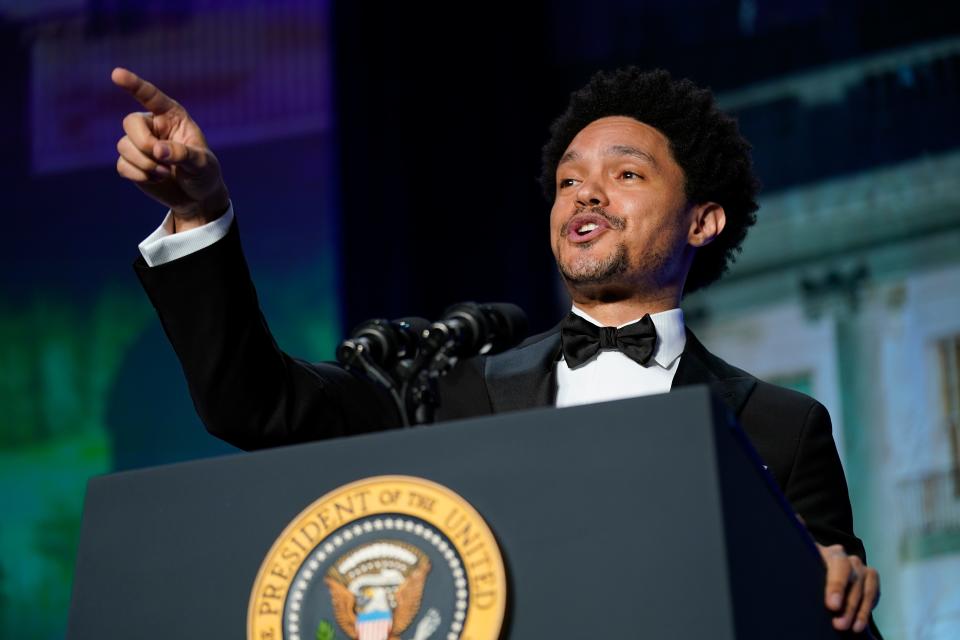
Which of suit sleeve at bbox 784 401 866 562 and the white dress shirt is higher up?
the white dress shirt

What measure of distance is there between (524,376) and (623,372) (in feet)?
0.51

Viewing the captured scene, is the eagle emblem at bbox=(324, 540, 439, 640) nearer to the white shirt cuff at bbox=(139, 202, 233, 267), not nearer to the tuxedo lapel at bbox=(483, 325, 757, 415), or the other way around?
the white shirt cuff at bbox=(139, 202, 233, 267)

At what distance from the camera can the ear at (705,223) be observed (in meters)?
2.26

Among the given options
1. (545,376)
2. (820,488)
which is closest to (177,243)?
(545,376)

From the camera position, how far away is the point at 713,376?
204 cm

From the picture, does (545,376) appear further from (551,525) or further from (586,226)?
(551,525)

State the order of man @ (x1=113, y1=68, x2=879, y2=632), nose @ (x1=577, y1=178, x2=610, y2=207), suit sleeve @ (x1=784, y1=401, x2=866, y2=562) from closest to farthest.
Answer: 1. man @ (x1=113, y1=68, x2=879, y2=632)
2. suit sleeve @ (x1=784, y1=401, x2=866, y2=562)
3. nose @ (x1=577, y1=178, x2=610, y2=207)

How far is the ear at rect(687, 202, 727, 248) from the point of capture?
2.26 meters

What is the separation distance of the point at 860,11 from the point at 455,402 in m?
2.14

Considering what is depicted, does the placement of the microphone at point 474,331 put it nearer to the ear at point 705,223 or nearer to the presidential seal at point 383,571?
the presidential seal at point 383,571

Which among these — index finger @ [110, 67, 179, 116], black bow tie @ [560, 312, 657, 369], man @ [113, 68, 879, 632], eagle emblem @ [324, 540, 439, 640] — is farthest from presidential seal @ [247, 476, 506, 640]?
black bow tie @ [560, 312, 657, 369]

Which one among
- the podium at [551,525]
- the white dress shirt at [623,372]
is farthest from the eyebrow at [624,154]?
the podium at [551,525]

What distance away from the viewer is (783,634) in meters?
1.17

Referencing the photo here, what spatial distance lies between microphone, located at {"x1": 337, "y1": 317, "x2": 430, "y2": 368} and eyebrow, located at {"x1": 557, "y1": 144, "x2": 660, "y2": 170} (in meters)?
0.80
